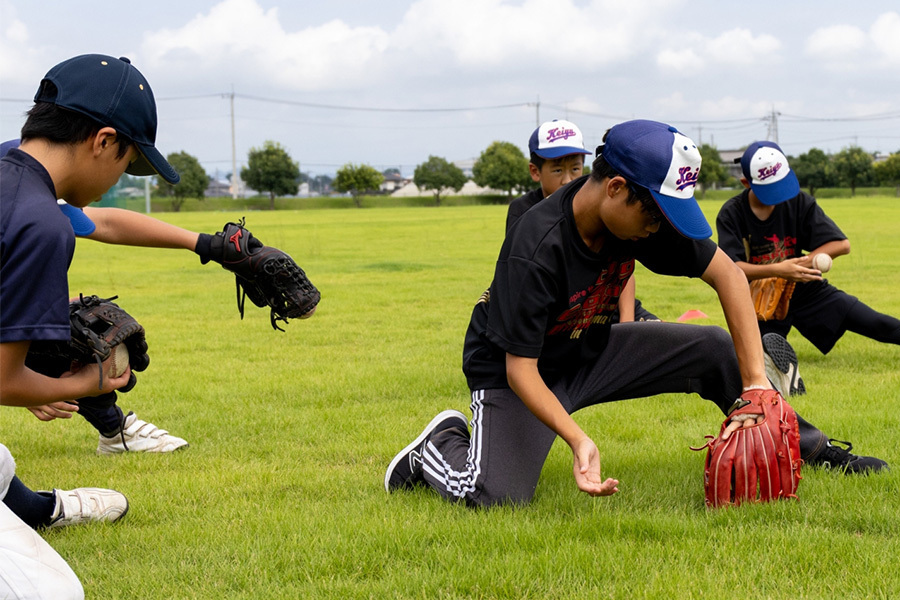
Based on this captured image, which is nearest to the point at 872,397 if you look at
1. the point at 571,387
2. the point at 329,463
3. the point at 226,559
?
the point at 571,387

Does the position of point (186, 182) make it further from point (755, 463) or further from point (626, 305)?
point (755, 463)

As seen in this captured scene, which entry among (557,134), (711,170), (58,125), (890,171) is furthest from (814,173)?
(58,125)

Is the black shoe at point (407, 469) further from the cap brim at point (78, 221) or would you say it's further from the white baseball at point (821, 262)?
the white baseball at point (821, 262)


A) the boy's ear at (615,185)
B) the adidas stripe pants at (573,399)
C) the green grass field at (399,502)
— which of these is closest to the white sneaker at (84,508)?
the green grass field at (399,502)

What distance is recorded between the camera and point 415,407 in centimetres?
591

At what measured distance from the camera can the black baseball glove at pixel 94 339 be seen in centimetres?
322

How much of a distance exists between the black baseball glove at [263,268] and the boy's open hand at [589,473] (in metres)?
1.61

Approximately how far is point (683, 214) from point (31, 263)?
91.2 inches

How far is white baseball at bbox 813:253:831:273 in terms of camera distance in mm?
6299

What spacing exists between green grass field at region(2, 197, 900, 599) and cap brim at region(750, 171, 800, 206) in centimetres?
143

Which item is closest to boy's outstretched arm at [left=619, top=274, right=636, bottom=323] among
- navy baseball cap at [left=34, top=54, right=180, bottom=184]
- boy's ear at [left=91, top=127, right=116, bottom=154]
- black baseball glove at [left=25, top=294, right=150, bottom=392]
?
black baseball glove at [left=25, top=294, right=150, bottom=392]

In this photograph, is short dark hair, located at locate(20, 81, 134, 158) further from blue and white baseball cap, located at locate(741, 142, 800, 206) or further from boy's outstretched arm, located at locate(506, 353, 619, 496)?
blue and white baseball cap, located at locate(741, 142, 800, 206)

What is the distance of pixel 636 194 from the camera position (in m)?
3.38

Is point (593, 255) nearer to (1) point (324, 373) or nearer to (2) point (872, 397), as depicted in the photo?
(2) point (872, 397)
